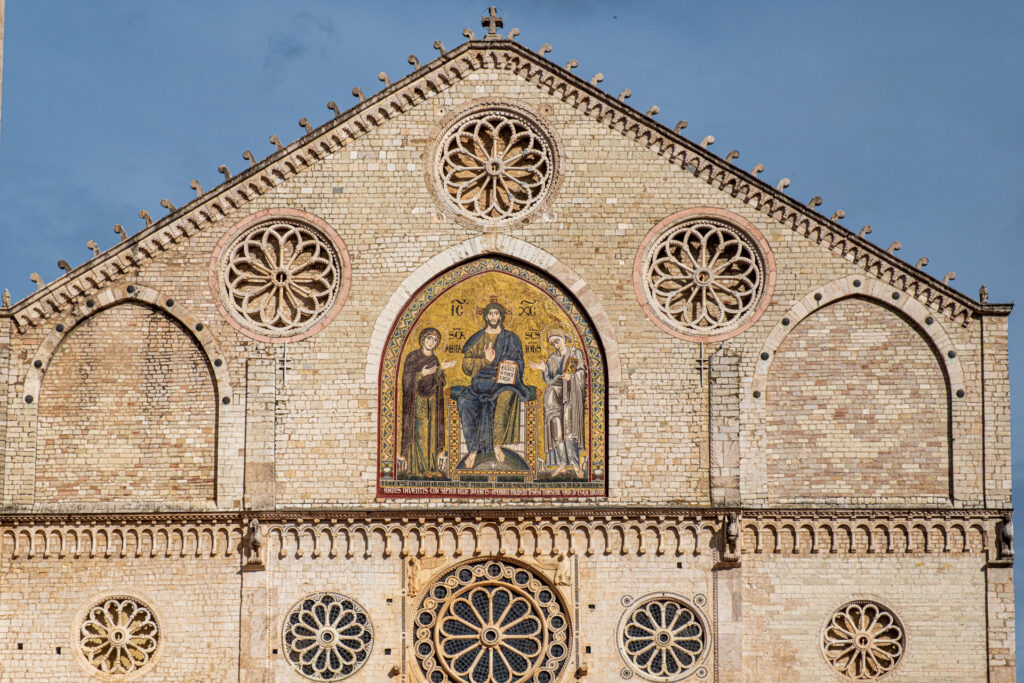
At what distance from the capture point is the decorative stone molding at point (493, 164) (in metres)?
30.0

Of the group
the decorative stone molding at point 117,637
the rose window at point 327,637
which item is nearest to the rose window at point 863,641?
the rose window at point 327,637

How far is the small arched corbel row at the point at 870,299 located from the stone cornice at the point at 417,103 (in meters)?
0.17

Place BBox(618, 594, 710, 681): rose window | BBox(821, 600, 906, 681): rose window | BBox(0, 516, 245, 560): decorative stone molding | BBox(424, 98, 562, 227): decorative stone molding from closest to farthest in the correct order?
1. BBox(821, 600, 906, 681): rose window
2. BBox(618, 594, 710, 681): rose window
3. BBox(0, 516, 245, 560): decorative stone molding
4. BBox(424, 98, 562, 227): decorative stone molding

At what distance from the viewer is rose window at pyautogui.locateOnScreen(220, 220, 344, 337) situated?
29.7 meters

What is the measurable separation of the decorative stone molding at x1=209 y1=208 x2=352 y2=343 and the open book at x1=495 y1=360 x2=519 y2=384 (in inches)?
98.6

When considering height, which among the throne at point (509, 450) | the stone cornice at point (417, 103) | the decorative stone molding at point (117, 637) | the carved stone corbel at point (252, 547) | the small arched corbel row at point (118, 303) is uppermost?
the stone cornice at point (417, 103)

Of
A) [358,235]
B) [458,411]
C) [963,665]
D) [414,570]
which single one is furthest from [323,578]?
[963,665]

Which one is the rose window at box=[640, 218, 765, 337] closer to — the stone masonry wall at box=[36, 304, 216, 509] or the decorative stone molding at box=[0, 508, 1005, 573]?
the decorative stone molding at box=[0, 508, 1005, 573]

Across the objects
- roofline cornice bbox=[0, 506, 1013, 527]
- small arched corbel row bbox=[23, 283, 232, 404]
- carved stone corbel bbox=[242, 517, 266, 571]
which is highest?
small arched corbel row bbox=[23, 283, 232, 404]

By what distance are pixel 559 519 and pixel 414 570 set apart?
2.15m

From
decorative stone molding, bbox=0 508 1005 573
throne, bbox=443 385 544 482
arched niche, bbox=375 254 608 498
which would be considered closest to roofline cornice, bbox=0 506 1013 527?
decorative stone molding, bbox=0 508 1005 573

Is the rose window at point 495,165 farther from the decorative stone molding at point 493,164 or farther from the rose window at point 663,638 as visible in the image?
the rose window at point 663,638

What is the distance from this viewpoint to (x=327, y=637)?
28.6 m

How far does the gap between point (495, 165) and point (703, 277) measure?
3.48 meters
